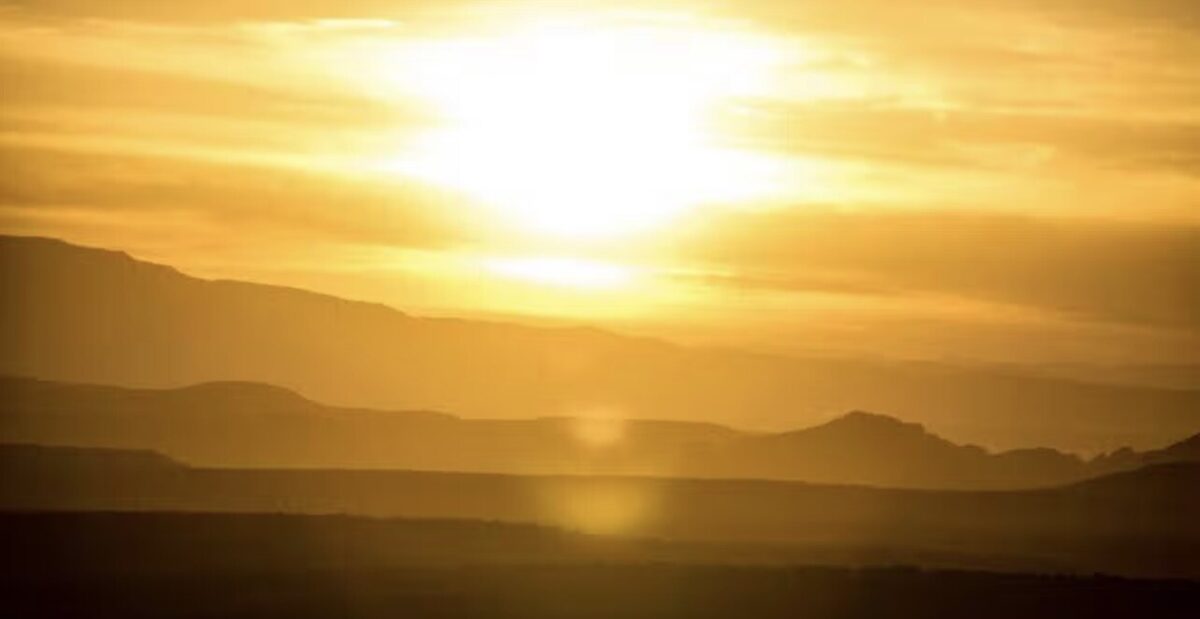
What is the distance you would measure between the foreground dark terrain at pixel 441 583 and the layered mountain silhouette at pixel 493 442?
26957mm

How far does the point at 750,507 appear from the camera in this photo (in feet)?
209

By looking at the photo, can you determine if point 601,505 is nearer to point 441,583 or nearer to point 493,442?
point 493,442

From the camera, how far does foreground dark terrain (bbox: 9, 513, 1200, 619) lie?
108 feet

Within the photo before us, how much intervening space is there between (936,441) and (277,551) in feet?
113

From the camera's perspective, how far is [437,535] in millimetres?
45688

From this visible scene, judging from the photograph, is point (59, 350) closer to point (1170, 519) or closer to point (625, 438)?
point (625, 438)

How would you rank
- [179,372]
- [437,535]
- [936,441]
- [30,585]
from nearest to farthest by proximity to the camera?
1. [30,585]
2. [437,535]
3. [936,441]
4. [179,372]

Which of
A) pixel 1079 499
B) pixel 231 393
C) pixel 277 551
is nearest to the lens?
pixel 277 551

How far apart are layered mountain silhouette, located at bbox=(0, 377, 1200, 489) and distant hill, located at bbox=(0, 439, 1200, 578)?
1095mm

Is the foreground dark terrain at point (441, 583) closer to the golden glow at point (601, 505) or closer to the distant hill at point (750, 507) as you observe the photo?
the distant hill at point (750, 507)

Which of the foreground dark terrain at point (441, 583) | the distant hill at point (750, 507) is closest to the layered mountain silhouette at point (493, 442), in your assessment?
the distant hill at point (750, 507)

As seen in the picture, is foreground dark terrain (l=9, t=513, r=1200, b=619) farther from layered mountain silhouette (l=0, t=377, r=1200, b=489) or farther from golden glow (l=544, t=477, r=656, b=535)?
layered mountain silhouette (l=0, t=377, r=1200, b=489)

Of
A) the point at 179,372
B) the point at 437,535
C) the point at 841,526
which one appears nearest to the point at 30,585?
the point at 437,535

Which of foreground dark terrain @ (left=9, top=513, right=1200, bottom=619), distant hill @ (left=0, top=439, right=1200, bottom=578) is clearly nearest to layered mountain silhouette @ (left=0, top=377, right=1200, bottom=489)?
distant hill @ (left=0, top=439, right=1200, bottom=578)
